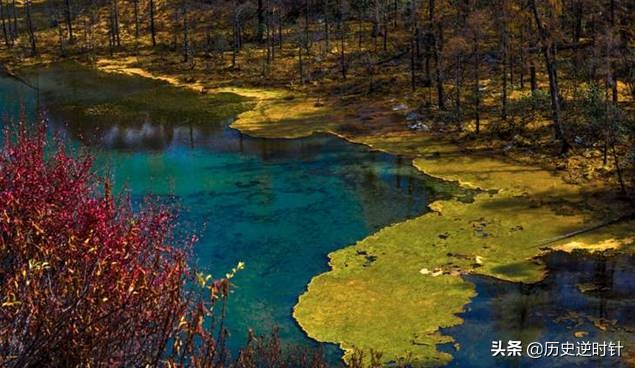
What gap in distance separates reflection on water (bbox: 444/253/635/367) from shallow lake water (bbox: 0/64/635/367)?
0.17 feet

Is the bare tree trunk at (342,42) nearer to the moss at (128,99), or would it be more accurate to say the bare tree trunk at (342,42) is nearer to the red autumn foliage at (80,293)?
the moss at (128,99)

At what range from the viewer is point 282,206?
43.8m

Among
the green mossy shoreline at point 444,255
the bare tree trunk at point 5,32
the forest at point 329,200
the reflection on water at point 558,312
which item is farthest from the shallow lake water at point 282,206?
the bare tree trunk at point 5,32

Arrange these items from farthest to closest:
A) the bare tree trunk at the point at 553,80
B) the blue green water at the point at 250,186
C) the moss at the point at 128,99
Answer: the moss at the point at 128,99, the bare tree trunk at the point at 553,80, the blue green water at the point at 250,186

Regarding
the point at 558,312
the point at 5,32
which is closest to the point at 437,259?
the point at 558,312

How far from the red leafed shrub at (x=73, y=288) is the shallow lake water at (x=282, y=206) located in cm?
576

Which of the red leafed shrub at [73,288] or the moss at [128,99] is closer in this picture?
the red leafed shrub at [73,288]

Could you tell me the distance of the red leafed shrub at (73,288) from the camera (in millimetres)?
11703

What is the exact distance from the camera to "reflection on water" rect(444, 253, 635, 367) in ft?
86.8

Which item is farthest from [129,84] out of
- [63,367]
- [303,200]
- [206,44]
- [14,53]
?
[63,367]

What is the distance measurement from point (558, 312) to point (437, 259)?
23.9 feet

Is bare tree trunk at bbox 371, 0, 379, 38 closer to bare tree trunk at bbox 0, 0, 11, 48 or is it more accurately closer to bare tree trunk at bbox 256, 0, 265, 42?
bare tree trunk at bbox 256, 0, 265, 42

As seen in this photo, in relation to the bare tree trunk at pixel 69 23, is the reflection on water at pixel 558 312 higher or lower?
lower

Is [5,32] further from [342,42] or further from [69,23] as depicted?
[342,42]
